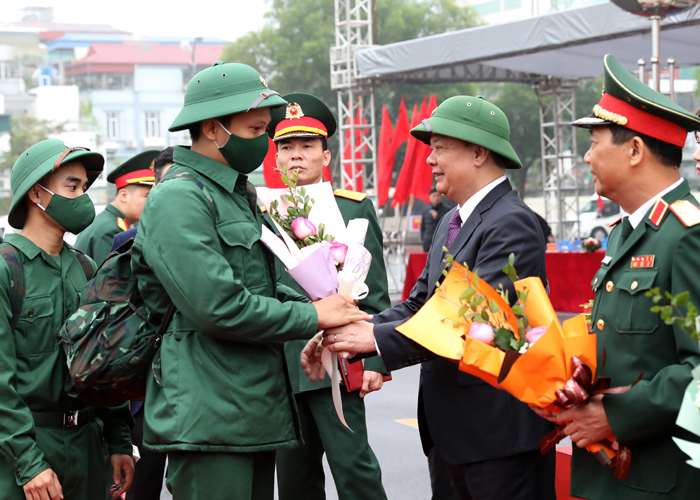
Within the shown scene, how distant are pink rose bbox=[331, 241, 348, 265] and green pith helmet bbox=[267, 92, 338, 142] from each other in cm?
141

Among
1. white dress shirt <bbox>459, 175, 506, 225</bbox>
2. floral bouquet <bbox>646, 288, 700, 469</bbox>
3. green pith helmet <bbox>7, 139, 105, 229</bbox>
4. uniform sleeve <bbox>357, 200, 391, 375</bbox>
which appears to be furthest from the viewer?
uniform sleeve <bbox>357, 200, 391, 375</bbox>

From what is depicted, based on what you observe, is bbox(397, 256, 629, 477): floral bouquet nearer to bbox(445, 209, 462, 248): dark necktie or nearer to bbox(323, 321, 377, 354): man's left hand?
bbox(323, 321, 377, 354): man's left hand

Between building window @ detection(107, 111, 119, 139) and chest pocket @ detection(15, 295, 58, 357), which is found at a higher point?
building window @ detection(107, 111, 119, 139)

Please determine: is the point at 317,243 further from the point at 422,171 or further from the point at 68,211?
the point at 422,171

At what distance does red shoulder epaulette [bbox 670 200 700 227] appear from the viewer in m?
2.23

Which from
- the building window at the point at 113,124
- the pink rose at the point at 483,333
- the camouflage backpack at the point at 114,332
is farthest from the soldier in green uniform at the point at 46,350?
the building window at the point at 113,124

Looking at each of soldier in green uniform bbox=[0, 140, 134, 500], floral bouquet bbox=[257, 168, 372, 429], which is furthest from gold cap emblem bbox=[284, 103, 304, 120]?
soldier in green uniform bbox=[0, 140, 134, 500]

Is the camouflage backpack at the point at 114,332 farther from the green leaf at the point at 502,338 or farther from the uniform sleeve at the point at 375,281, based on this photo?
the uniform sleeve at the point at 375,281

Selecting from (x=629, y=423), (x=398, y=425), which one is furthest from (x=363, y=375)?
(x=398, y=425)

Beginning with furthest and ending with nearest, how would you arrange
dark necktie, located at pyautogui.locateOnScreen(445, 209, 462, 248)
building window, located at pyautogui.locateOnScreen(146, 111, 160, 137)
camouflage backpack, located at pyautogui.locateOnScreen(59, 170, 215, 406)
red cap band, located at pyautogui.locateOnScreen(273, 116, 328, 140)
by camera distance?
1. building window, located at pyautogui.locateOnScreen(146, 111, 160, 137)
2. red cap band, located at pyautogui.locateOnScreen(273, 116, 328, 140)
3. dark necktie, located at pyautogui.locateOnScreen(445, 209, 462, 248)
4. camouflage backpack, located at pyautogui.locateOnScreen(59, 170, 215, 406)

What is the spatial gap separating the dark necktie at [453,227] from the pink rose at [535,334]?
1134 millimetres

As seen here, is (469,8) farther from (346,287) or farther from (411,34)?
(346,287)

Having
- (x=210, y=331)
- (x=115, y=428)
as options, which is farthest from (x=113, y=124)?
(x=210, y=331)

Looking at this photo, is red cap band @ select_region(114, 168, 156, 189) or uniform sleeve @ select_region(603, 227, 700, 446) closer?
uniform sleeve @ select_region(603, 227, 700, 446)
